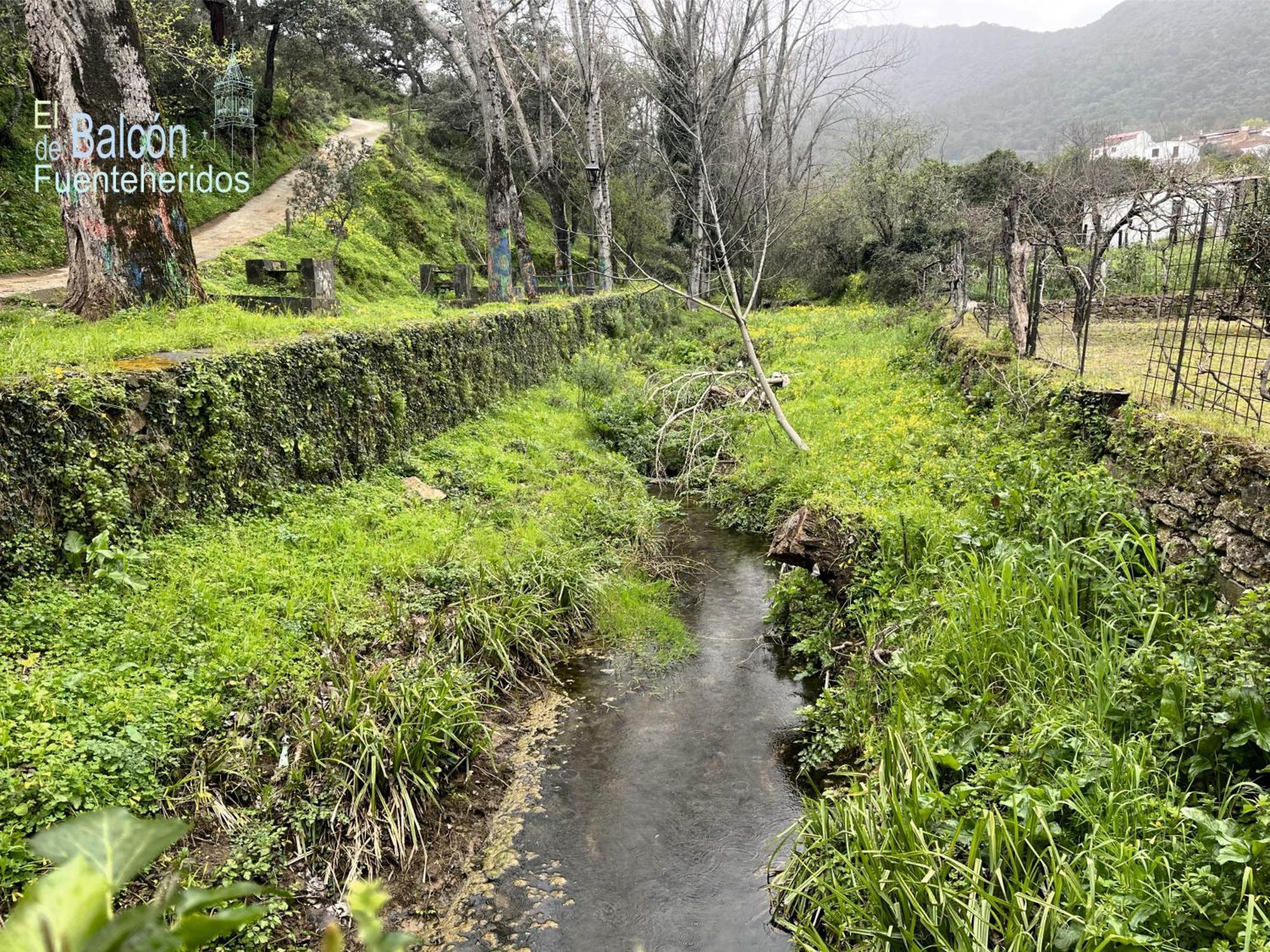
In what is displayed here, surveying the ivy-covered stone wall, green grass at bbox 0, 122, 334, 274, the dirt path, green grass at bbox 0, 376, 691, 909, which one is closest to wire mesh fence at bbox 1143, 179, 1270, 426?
green grass at bbox 0, 376, 691, 909

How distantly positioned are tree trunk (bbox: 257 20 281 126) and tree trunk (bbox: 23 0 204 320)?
62.7 feet

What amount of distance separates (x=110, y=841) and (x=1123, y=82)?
118779 millimetres

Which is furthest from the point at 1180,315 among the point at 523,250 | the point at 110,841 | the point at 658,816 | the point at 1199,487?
the point at 523,250

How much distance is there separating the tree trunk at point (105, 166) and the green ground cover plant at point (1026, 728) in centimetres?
807

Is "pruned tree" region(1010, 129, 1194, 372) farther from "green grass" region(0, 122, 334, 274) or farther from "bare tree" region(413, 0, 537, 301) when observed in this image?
"green grass" region(0, 122, 334, 274)

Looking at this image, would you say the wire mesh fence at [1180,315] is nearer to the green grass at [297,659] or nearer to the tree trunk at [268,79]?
the green grass at [297,659]

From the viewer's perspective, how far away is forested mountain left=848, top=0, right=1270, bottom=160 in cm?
7550

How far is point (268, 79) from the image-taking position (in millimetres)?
26500

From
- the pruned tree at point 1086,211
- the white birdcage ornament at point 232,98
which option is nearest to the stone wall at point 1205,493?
the pruned tree at point 1086,211

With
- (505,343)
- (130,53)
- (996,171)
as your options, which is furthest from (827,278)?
(130,53)

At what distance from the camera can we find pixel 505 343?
13.1m

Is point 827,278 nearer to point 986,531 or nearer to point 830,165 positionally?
point 830,165

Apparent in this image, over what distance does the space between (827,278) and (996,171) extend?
7.37 meters

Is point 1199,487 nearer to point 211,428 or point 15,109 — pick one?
point 211,428
